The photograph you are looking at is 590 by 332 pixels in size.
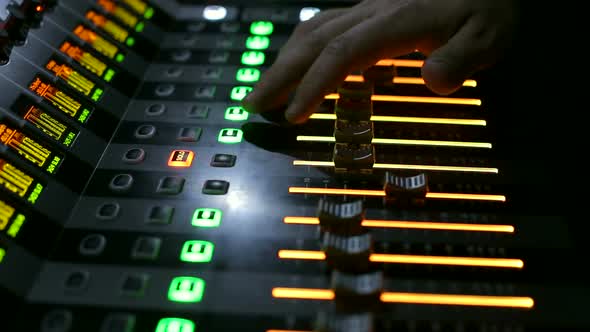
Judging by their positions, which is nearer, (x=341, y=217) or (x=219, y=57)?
(x=341, y=217)

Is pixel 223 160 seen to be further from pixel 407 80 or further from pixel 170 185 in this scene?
pixel 407 80

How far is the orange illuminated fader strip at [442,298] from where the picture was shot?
36.9 inches

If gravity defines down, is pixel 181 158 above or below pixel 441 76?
below

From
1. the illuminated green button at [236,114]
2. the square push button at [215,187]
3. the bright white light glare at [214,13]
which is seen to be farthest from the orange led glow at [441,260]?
the bright white light glare at [214,13]

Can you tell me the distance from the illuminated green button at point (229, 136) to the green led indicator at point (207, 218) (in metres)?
0.24

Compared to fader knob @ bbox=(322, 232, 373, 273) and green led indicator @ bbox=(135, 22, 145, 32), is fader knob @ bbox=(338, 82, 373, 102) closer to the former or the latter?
fader knob @ bbox=(322, 232, 373, 273)

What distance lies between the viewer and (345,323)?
84 cm

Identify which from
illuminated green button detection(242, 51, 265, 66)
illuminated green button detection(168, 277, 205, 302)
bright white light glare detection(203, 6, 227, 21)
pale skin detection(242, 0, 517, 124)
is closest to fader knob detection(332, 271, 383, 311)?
illuminated green button detection(168, 277, 205, 302)

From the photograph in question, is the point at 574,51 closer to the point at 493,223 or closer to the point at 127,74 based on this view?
the point at 493,223

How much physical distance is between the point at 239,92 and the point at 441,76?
52 cm

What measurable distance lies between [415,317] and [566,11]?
106 centimetres

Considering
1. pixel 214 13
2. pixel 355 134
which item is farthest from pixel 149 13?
pixel 355 134

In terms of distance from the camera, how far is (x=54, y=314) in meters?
0.94

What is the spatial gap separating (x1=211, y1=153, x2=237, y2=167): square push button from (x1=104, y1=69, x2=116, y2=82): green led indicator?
0.45 meters
